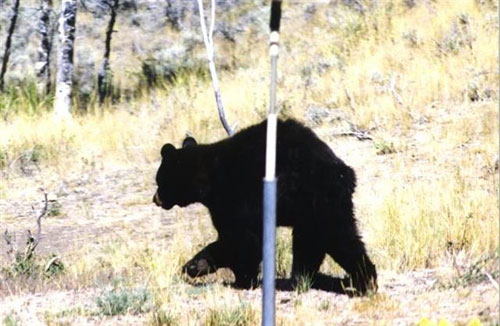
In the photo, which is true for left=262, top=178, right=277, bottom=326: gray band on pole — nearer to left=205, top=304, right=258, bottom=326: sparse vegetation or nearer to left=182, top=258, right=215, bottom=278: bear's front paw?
left=205, top=304, right=258, bottom=326: sparse vegetation

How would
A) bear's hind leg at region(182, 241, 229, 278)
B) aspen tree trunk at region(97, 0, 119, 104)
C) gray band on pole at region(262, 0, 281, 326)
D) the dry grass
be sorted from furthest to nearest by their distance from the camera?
aspen tree trunk at region(97, 0, 119, 104)
bear's hind leg at region(182, 241, 229, 278)
the dry grass
gray band on pole at region(262, 0, 281, 326)

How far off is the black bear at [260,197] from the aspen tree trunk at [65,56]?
9.76m

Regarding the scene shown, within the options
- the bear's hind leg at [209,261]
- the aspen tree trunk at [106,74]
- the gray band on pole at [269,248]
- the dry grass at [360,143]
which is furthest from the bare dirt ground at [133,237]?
the aspen tree trunk at [106,74]

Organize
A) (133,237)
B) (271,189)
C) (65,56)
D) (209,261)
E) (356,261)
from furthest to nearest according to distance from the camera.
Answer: (65,56)
(133,237)
(209,261)
(356,261)
(271,189)

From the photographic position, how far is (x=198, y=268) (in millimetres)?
8234

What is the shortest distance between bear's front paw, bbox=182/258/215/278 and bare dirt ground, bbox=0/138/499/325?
47 centimetres

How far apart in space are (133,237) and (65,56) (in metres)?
7.68

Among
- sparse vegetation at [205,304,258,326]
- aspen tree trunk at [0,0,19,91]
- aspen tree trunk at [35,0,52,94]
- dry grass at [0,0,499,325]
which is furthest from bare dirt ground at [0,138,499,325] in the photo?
aspen tree trunk at [0,0,19,91]

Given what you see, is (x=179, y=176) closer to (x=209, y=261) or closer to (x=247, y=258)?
(x=209, y=261)

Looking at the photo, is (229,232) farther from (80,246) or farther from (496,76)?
(496,76)

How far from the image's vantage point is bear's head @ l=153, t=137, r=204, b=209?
854 centimetres

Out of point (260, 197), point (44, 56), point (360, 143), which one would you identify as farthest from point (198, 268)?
point (44, 56)

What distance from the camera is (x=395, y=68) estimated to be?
16.2m

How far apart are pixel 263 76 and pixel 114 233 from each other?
7.32 metres
